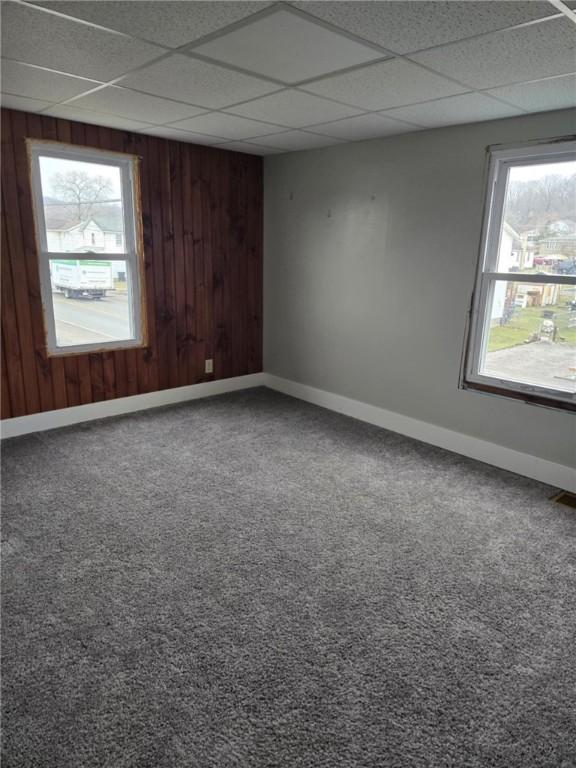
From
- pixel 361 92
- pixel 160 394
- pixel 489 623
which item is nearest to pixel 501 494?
pixel 489 623

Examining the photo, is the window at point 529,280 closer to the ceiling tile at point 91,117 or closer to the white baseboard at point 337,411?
the white baseboard at point 337,411

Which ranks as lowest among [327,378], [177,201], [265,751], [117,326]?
[265,751]

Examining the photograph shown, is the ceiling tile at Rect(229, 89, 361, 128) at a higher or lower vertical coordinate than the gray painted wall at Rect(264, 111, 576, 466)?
higher

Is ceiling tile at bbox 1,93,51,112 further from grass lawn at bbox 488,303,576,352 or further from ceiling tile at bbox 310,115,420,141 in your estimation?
grass lawn at bbox 488,303,576,352

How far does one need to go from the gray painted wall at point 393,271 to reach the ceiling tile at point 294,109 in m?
0.79

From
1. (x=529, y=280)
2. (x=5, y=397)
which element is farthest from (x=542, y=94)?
(x=5, y=397)

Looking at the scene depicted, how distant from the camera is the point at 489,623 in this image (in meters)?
2.03

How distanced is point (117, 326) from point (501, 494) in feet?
10.6

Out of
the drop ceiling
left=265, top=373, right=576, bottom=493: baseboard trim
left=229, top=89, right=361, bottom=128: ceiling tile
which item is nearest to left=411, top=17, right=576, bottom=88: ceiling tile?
the drop ceiling

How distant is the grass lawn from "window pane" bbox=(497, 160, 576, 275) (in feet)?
0.78

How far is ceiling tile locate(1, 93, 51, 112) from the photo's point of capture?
3.06 metres

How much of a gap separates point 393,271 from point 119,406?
254cm

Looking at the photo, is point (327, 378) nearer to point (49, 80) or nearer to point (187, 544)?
point (187, 544)

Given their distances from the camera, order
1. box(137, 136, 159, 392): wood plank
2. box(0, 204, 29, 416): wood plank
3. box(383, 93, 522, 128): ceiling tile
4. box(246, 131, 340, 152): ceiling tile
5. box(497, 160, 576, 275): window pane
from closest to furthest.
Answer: box(383, 93, 522, 128): ceiling tile → box(497, 160, 576, 275): window pane → box(0, 204, 29, 416): wood plank → box(246, 131, 340, 152): ceiling tile → box(137, 136, 159, 392): wood plank
